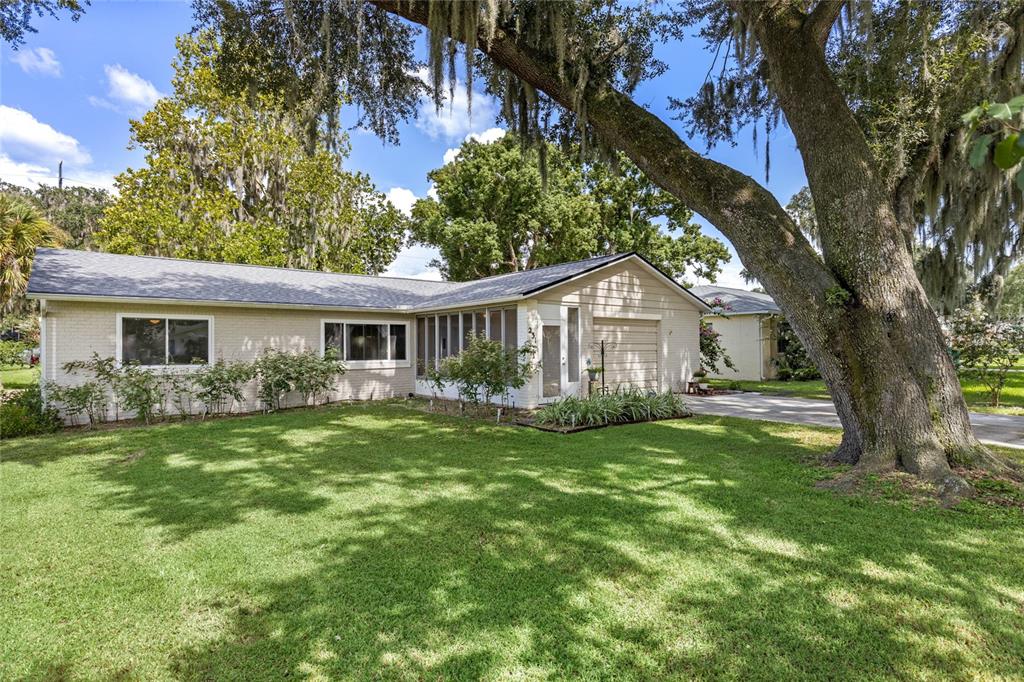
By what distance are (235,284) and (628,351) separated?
9876mm

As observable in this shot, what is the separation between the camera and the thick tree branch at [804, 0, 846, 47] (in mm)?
5666

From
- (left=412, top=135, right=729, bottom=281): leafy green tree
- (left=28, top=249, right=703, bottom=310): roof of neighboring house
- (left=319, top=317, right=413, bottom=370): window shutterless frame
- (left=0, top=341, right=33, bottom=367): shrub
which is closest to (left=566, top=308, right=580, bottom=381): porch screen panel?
(left=28, top=249, right=703, bottom=310): roof of neighboring house

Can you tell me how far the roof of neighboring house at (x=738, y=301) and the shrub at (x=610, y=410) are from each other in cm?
798

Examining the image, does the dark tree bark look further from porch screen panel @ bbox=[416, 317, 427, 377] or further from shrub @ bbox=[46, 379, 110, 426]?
shrub @ bbox=[46, 379, 110, 426]

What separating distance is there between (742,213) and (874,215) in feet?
4.38

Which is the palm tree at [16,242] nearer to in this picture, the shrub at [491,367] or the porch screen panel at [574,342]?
the shrub at [491,367]

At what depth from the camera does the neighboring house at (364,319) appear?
10.1m

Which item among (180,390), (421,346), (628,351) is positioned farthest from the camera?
(421,346)

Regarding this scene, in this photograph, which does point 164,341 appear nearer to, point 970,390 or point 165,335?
point 165,335

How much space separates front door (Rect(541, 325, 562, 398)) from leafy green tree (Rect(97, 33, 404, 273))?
11.5 metres

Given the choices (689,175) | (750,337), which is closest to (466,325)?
(689,175)

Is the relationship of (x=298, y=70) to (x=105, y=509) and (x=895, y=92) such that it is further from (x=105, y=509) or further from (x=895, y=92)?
(x=895, y=92)

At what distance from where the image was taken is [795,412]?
10219 millimetres

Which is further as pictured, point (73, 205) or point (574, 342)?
point (73, 205)
